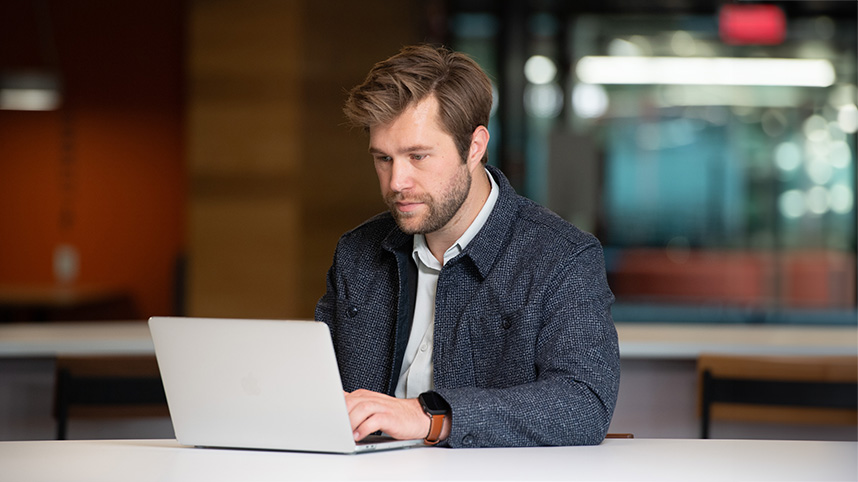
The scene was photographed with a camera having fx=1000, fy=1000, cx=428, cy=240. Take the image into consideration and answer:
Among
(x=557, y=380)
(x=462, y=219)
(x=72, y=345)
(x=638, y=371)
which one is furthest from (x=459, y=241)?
(x=72, y=345)

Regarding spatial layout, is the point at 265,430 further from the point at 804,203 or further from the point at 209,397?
the point at 804,203

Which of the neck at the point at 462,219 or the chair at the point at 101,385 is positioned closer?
the neck at the point at 462,219

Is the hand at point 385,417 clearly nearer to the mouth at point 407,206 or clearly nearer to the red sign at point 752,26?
the mouth at point 407,206

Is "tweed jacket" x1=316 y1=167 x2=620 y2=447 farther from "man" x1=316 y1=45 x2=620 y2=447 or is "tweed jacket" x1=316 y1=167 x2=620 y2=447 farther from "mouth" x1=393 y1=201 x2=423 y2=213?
"mouth" x1=393 y1=201 x2=423 y2=213

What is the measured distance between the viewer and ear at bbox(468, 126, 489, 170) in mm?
2082

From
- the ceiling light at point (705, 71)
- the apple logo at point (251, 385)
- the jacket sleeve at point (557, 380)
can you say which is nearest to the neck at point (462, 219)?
the jacket sleeve at point (557, 380)

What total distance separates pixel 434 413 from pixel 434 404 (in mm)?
27

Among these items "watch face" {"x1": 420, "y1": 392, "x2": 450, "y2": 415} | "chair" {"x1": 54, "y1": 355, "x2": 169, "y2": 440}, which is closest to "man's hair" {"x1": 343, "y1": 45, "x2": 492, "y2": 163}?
"watch face" {"x1": 420, "y1": 392, "x2": 450, "y2": 415}

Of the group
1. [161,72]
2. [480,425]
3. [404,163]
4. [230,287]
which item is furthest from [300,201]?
[480,425]

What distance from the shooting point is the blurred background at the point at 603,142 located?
25.2 ft

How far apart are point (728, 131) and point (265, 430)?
674 cm

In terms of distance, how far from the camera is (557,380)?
180 cm

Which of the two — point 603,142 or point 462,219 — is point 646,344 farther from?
point 603,142

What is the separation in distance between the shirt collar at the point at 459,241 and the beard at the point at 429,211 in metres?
0.07
